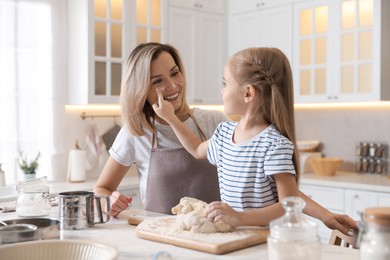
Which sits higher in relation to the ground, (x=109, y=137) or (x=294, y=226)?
(x=109, y=137)

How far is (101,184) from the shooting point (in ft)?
7.73

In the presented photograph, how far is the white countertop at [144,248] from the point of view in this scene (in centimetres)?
139

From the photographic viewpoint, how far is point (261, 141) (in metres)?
1.72

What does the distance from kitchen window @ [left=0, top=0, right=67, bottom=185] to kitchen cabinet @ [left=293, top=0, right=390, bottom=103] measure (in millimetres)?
1887

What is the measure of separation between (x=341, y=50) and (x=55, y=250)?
125 inches

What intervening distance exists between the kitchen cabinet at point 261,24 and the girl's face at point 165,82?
2273 mm

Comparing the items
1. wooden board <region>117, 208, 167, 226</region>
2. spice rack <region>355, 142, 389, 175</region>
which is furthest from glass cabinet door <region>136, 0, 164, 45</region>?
wooden board <region>117, 208, 167, 226</region>

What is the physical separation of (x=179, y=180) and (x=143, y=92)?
403 millimetres

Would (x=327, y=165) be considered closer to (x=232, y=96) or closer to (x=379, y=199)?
(x=379, y=199)

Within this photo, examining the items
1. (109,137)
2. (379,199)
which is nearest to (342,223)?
(379,199)

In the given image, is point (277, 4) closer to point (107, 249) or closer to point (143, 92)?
point (143, 92)

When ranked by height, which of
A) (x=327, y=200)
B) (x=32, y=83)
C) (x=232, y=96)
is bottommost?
(x=327, y=200)

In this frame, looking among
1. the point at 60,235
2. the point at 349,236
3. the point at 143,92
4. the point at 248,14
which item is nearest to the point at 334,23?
the point at 248,14

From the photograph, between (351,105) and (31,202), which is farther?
(351,105)
